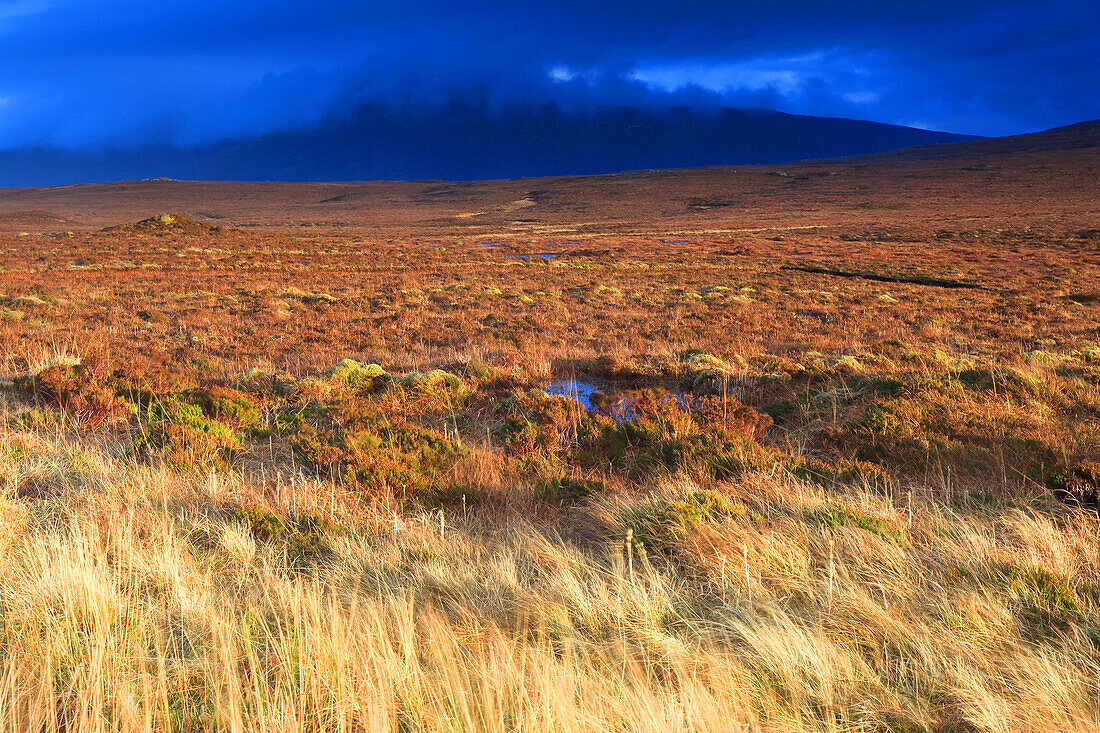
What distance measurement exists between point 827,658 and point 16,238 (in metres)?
58.4

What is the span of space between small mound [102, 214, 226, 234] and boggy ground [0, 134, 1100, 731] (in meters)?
38.5

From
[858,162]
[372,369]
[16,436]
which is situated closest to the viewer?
[16,436]

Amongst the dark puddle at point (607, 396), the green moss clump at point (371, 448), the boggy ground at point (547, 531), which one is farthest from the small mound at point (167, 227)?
the green moss clump at point (371, 448)

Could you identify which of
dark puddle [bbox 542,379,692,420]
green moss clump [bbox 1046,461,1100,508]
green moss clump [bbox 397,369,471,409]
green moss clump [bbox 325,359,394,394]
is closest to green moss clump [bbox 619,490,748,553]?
green moss clump [bbox 1046,461,1100,508]

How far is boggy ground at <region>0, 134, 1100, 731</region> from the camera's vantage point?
215 cm

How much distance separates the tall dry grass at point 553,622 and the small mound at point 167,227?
5141 cm

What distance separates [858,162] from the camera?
120 metres

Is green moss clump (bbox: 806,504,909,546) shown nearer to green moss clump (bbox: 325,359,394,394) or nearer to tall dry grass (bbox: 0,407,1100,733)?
tall dry grass (bbox: 0,407,1100,733)

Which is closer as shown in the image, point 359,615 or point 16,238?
point 359,615

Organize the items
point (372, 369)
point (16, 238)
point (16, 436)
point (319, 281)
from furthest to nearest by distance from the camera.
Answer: point (16, 238) < point (319, 281) < point (372, 369) < point (16, 436)

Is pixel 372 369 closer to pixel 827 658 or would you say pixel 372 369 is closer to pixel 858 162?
pixel 827 658

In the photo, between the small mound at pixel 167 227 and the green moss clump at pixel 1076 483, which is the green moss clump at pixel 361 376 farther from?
the small mound at pixel 167 227

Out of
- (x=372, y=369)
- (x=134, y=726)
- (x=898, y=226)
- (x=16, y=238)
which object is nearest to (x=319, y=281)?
(x=372, y=369)

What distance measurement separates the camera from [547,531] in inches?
156
